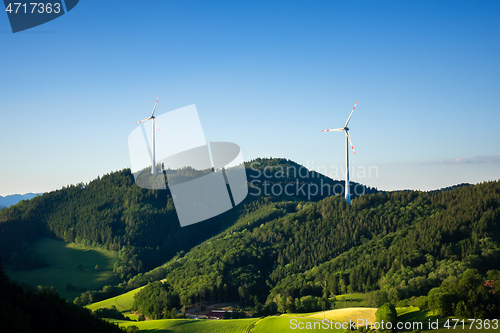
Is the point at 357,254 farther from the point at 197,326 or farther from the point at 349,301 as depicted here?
the point at 197,326

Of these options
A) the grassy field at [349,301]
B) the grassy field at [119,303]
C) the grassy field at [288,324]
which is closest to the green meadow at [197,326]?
the grassy field at [288,324]

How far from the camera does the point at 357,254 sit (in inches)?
6093

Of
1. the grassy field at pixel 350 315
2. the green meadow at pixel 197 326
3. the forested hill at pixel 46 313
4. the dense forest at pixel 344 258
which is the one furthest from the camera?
the dense forest at pixel 344 258

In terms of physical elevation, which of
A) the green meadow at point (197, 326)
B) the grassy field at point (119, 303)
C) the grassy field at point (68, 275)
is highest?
the grassy field at point (68, 275)

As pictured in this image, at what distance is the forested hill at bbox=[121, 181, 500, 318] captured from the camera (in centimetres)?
11925

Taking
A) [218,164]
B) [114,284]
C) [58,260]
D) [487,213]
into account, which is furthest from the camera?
[58,260]

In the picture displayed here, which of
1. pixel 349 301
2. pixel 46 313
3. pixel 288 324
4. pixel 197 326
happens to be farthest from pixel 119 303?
pixel 46 313

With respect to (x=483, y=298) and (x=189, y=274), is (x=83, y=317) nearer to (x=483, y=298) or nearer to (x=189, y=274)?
(x=483, y=298)

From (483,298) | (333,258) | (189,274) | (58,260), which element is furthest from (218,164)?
(58,260)

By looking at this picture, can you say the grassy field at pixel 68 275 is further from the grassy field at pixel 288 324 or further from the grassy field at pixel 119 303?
the grassy field at pixel 288 324

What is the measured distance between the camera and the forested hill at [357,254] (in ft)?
391

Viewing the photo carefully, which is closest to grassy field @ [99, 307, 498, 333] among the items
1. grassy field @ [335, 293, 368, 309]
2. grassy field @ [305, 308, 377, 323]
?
grassy field @ [305, 308, 377, 323]

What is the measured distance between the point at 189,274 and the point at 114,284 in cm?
4092

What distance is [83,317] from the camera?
2399 inches
